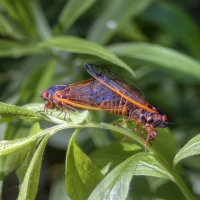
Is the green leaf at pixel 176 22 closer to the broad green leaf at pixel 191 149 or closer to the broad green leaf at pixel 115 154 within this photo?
the broad green leaf at pixel 115 154

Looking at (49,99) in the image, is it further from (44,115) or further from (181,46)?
(181,46)

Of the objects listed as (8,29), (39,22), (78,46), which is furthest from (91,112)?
(39,22)

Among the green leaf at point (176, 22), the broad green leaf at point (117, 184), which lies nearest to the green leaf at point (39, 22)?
the green leaf at point (176, 22)

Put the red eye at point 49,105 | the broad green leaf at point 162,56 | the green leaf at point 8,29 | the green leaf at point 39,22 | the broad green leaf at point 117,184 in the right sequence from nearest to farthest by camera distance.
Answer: the broad green leaf at point 117,184 → the red eye at point 49,105 → the broad green leaf at point 162,56 → the green leaf at point 8,29 → the green leaf at point 39,22

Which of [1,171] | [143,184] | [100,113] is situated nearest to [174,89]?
[100,113]

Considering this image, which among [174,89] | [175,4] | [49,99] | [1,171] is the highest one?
[175,4]

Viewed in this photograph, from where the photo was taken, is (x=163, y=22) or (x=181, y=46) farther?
(x=181, y=46)

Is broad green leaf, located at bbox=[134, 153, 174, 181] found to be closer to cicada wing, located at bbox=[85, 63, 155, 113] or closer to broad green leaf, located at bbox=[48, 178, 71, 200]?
cicada wing, located at bbox=[85, 63, 155, 113]
